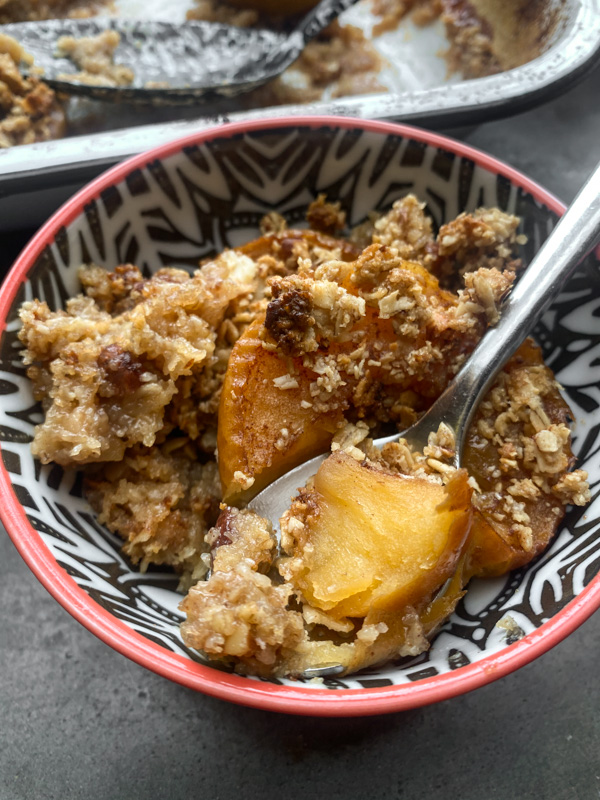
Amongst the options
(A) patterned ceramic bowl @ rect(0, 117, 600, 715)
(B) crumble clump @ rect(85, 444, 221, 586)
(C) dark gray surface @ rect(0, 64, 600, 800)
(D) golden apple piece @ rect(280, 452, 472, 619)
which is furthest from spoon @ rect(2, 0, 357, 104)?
(C) dark gray surface @ rect(0, 64, 600, 800)

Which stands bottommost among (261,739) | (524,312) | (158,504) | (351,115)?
(261,739)

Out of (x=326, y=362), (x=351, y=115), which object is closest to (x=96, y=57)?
(x=351, y=115)

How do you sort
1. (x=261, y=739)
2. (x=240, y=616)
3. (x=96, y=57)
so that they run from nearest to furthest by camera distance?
(x=240, y=616) → (x=261, y=739) → (x=96, y=57)

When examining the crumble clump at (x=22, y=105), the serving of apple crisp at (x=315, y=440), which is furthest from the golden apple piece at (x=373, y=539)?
the crumble clump at (x=22, y=105)

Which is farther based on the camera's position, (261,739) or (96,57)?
(96,57)

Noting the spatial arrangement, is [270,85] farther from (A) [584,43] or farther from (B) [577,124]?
(B) [577,124]

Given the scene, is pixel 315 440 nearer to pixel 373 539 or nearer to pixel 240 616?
pixel 373 539
